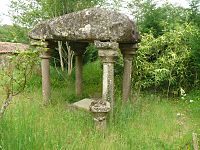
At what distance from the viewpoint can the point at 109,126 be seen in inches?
289

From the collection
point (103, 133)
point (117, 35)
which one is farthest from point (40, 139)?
point (117, 35)

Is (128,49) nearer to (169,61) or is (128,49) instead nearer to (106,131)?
(169,61)

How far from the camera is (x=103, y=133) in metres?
6.88

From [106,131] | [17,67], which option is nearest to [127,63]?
[106,131]

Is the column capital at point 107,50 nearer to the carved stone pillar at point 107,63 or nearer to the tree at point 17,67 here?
the carved stone pillar at point 107,63

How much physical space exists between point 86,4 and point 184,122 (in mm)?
6598

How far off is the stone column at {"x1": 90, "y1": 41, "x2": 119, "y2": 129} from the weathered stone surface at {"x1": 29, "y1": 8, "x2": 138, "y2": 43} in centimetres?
19

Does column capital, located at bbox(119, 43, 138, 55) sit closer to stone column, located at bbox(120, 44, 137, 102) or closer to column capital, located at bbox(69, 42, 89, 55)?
stone column, located at bbox(120, 44, 137, 102)

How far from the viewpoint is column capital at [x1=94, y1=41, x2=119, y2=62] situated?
7.41 metres

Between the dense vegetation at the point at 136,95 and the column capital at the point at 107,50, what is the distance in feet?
4.49

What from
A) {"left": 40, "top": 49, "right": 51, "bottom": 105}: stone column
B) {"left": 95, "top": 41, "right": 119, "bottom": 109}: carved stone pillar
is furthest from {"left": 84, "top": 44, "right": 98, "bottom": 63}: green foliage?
{"left": 95, "top": 41, "right": 119, "bottom": 109}: carved stone pillar

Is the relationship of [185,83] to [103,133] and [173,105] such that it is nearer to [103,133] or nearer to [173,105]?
[173,105]

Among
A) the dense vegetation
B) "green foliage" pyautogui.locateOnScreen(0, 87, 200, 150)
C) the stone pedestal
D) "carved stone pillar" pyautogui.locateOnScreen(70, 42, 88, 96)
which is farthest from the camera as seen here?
"carved stone pillar" pyautogui.locateOnScreen(70, 42, 88, 96)

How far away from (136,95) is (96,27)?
3625 millimetres
